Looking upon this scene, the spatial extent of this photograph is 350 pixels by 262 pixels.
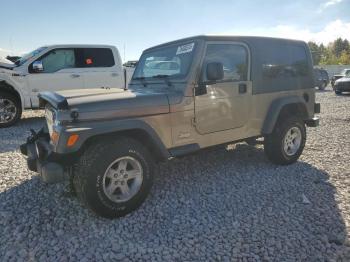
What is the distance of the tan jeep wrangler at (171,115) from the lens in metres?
3.15

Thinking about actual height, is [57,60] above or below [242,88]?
above

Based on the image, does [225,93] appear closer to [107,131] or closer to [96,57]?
[107,131]

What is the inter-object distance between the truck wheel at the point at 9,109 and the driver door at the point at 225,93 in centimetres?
615

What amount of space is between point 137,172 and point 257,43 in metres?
2.58

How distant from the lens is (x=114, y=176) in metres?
3.33

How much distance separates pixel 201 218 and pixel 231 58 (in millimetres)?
2170

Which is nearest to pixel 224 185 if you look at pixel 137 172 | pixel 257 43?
pixel 137 172

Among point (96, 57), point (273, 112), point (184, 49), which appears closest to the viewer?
point (184, 49)

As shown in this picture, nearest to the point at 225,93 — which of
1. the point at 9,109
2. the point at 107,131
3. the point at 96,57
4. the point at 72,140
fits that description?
the point at 107,131

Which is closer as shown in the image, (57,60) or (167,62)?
(167,62)

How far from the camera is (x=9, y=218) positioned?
11.0 ft

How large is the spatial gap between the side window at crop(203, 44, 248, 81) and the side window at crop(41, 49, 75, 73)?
581cm

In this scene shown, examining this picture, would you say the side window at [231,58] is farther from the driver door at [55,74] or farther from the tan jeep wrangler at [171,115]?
the driver door at [55,74]

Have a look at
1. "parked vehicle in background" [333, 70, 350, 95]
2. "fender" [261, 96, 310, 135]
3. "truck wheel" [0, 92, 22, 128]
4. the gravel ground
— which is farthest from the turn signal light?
"parked vehicle in background" [333, 70, 350, 95]
